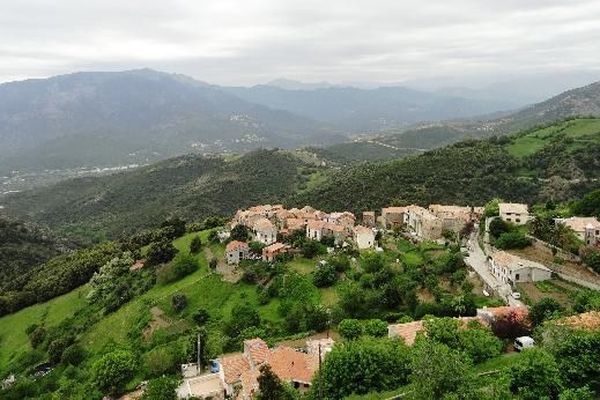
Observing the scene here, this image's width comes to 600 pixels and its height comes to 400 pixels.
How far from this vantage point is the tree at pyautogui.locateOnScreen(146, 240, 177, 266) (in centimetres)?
6712

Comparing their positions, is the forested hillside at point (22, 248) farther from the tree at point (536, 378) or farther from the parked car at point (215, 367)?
the tree at point (536, 378)

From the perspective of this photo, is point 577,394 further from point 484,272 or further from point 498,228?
point 498,228

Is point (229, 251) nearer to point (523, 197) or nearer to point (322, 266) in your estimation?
point (322, 266)

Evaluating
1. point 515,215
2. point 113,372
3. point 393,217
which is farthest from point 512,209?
point 113,372

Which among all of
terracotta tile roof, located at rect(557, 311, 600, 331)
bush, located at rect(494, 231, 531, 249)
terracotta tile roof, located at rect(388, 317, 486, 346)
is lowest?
terracotta tile roof, located at rect(388, 317, 486, 346)

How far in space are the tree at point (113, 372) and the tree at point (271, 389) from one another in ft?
51.8

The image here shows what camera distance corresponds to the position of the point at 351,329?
39.7 m

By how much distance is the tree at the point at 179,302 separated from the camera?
54812 mm

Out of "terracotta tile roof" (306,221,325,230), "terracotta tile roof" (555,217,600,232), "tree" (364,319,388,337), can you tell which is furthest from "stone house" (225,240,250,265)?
"terracotta tile roof" (555,217,600,232)

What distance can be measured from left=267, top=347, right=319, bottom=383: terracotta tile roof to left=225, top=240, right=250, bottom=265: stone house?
23.3 meters

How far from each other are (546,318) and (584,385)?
28.4 ft

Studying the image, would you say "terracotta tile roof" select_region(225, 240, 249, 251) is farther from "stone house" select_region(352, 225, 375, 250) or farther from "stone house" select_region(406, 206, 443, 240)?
"stone house" select_region(406, 206, 443, 240)

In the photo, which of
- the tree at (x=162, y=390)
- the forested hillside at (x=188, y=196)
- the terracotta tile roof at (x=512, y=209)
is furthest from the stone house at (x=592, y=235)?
the forested hillside at (x=188, y=196)

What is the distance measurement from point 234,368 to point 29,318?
43.8m
